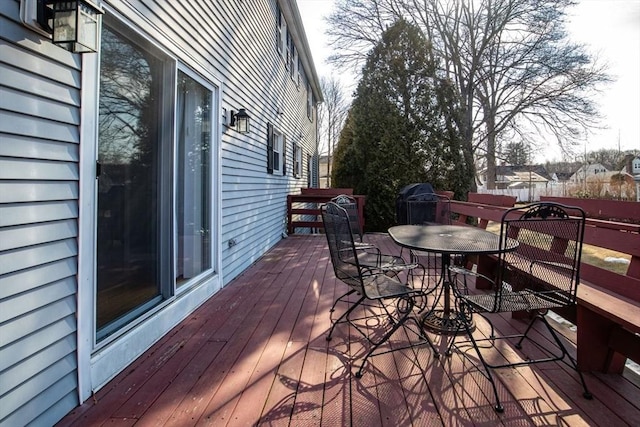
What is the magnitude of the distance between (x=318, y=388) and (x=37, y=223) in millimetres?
1572

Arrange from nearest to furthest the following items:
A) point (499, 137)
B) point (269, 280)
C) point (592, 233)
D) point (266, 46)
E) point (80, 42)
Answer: point (80, 42), point (592, 233), point (269, 280), point (266, 46), point (499, 137)

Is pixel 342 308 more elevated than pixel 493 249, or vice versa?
pixel 493 249

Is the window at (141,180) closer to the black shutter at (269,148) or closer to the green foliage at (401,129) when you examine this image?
the black shutter at (269,148)

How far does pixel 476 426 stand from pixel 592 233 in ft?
5.56

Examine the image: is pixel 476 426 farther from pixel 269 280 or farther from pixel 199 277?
pixel 269 280

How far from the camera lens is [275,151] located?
7.20 meters

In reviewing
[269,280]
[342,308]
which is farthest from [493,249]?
[269,280]

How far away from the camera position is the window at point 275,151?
635 cm

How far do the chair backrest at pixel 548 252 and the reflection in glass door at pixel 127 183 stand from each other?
2.18m

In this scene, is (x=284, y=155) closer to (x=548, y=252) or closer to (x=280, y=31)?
(x=280, y=31)

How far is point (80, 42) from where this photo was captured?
156 centimetres

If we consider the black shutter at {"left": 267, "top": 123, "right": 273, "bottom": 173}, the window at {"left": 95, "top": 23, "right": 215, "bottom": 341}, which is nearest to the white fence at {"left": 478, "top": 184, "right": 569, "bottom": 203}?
the black shutter at {"left": 267, "top": 123, "right": 273, "bottom": 173}

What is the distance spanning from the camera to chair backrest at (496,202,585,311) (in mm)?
1919

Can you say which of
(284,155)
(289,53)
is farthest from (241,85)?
(289,53)
